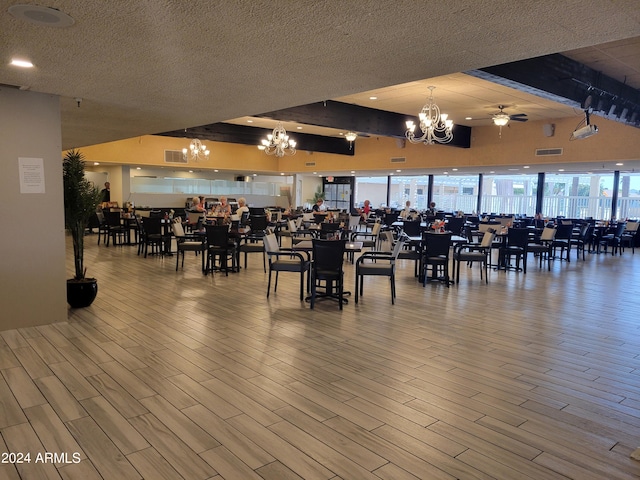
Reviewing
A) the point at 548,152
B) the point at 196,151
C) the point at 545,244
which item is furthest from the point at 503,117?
the point at 196,151

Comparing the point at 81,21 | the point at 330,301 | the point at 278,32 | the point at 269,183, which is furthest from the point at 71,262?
the point at 269,183

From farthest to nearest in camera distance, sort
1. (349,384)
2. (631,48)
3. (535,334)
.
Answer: (631,48) < (535,334) < (349,384)

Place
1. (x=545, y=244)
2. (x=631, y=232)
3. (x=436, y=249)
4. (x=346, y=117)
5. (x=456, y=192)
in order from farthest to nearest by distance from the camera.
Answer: (x=456, y=192)
(x=631, y=232)
(x=545, y=244)
(x=346, y=117)
(x=436, y=249)

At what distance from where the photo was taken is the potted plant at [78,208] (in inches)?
209

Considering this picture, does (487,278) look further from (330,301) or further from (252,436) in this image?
(252,436)

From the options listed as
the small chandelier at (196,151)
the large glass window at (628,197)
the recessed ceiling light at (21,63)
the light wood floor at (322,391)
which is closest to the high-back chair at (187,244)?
the light wood floor at (322,391)

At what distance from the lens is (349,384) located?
3434mm

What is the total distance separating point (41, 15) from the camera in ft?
8.57

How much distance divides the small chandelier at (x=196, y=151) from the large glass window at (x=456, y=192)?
29.7ft

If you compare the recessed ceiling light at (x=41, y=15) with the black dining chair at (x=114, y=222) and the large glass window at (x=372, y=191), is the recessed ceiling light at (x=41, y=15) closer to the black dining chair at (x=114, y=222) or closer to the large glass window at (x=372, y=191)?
the black dining chair at (x=114, y=222)

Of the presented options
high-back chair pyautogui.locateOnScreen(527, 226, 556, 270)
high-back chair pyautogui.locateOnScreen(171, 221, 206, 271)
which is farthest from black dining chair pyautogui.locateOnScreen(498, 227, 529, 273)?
high-back chair pyautogui.locateOnScreen(171, 221, 206, 271)

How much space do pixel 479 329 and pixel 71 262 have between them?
7.45 metres

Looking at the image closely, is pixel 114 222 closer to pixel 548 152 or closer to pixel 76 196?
pixel 76 196

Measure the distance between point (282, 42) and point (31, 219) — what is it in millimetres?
3394
